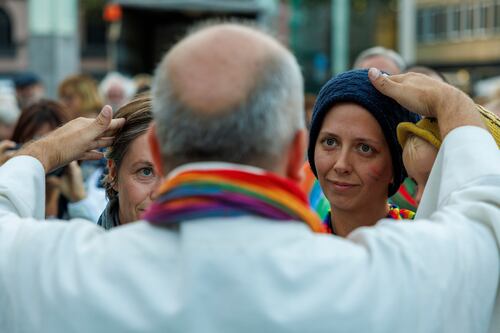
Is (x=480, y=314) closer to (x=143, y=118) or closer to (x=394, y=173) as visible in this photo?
(x=394, y=173)

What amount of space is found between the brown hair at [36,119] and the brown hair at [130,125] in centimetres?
236

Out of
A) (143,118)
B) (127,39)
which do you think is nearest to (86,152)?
(143,118)

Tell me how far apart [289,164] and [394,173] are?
147 cm

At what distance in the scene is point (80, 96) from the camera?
884 cm

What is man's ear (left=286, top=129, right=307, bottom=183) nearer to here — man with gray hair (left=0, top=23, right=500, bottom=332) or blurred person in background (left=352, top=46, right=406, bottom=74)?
man with gray hair (left=0, top=23, right=500, bottom=332)

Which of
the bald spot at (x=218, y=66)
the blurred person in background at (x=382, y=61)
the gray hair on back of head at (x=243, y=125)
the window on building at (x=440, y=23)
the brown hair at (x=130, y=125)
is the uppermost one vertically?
the bald spot at (x=218, y=66)

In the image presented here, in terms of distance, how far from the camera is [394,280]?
6.28ft

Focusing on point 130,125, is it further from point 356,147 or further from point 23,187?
point 23,187

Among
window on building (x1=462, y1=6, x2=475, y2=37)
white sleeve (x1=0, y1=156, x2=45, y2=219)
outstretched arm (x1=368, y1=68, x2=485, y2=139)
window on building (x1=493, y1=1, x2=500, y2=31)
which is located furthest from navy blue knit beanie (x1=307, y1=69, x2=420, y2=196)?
window on building (x1=462, y1=6, x2=475, y2=37)

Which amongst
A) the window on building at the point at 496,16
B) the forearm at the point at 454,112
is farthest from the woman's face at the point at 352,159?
the window on building at the point at 496,16

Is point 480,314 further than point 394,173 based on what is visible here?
No

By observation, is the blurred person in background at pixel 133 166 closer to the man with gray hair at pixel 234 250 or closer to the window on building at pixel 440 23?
the man with gray hair at pixel 234 250

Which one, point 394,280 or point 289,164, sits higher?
point 289,164

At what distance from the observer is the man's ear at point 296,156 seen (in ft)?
6.48
